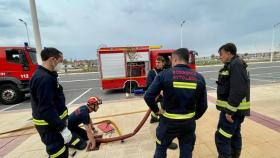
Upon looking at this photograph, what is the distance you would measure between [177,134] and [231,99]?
38.1 inches

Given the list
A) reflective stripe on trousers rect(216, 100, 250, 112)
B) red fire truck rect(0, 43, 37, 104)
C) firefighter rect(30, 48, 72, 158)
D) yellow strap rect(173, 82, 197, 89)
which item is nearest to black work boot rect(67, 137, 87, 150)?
firefighter rect(30, 48, 72, 158)

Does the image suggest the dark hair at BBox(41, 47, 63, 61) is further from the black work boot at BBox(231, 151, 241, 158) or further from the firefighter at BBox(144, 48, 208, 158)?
the black work boot at BBox(231, 151, 241, 158)

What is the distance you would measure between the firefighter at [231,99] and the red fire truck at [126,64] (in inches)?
276

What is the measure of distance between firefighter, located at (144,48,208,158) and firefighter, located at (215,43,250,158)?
20.8 inches

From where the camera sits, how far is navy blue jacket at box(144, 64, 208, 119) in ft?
7.06

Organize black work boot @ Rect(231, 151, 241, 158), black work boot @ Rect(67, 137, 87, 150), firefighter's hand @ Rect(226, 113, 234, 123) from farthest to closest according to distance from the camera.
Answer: black work boot @ Rect(67, 137, 87, 150) < black work boot @ Rect(231, 151, 241, 158) < firefighter's hand @ Rect(226, 113, 234, 123)

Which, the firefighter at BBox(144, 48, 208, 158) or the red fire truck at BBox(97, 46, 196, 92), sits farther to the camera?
the red fire truck at BBox(97, 46, 196, 92)

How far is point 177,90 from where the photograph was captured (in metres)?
Answer: 2.15

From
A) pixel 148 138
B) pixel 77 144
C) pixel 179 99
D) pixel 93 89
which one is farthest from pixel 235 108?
pixel 93 89

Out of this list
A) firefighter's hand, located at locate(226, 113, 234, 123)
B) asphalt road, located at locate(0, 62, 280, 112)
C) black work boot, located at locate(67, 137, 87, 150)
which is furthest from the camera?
asphalt road, located at locate(0, 62, 280, 112)

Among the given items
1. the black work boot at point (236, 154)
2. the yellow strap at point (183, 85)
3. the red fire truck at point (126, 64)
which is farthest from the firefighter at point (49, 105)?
the red fire truck at point (126, 64)

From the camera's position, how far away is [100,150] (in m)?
3.74

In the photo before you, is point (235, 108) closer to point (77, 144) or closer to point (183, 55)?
point (183, 55)

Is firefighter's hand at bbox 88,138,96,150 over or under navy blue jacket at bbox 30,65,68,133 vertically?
under
